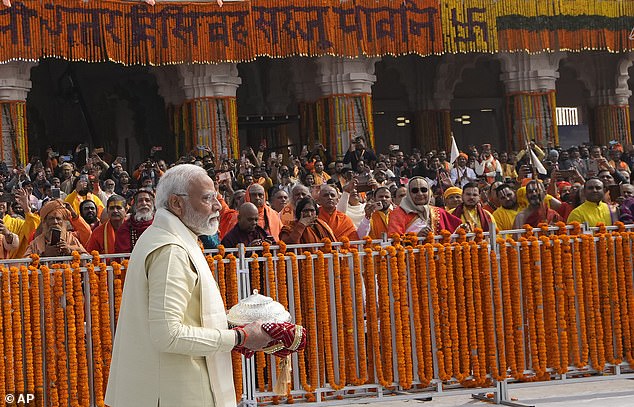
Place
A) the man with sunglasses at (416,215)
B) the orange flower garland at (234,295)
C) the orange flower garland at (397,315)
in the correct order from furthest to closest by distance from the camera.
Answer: the man with sunglasses at (416,215), the orange flower garland at (397,315), the orange flower garland at (234,295)

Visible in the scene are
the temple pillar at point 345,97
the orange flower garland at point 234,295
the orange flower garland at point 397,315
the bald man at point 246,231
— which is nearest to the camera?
the orange flower garland at point 234,295

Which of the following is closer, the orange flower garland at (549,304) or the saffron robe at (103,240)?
the orange flower garland at (549,304)

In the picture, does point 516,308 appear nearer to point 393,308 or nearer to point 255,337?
point 393,308

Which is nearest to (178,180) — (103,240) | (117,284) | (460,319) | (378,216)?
(117,284)

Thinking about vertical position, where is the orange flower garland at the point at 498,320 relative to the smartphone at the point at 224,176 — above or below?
below

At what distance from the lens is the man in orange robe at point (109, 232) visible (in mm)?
8391

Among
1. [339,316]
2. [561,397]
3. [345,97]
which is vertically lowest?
[561,397]

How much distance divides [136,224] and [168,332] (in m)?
4.56

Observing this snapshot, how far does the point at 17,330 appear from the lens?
21.4 feet

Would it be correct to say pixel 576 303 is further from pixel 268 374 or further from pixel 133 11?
pixel 133 11

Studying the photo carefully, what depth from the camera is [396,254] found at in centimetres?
696

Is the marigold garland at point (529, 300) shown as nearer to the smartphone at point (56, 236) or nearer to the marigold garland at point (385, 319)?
the marigold garland at point (385, 319)

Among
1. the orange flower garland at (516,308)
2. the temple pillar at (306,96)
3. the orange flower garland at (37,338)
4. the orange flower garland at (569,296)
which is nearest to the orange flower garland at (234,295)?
the orange flower garland at (37,338)

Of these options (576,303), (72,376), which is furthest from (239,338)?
(576,303)
